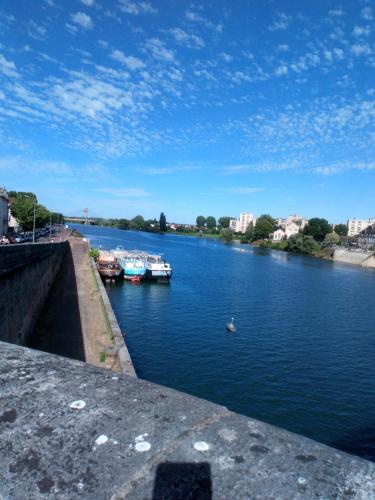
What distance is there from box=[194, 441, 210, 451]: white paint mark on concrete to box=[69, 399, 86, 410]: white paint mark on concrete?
0.51 meters

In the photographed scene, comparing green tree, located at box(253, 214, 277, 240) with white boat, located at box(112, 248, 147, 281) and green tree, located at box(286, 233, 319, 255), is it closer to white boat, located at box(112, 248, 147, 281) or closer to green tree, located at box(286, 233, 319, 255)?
Answer: green tree, located at box(286, 233, 319, 255)

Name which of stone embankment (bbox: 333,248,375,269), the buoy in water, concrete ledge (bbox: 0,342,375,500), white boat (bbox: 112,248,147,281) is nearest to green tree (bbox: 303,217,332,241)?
stone embankment (bbox: 333,248,375,269)

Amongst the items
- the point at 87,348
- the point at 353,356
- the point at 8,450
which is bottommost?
the point at 353,356

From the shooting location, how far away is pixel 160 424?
4.96 ft

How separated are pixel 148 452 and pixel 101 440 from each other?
0.18 m

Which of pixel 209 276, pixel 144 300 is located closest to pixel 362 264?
pixel 209 276

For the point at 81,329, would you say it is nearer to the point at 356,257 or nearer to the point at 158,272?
the point at 158,272

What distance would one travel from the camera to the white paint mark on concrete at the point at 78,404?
158 centimetres

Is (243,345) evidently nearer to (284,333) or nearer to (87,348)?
(284,333)

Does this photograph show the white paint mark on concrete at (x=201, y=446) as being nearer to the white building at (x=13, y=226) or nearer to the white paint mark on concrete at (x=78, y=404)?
the white paint mark on concrete at (x=78, y=404)

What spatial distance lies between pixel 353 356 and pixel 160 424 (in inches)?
989

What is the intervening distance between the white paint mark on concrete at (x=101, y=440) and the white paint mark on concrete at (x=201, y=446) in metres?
0.34

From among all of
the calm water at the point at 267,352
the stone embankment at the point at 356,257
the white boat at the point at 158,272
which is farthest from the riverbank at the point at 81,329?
the stone embankment at the point at 356,257

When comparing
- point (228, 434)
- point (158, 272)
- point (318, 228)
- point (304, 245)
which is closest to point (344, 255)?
point (304, 245)
